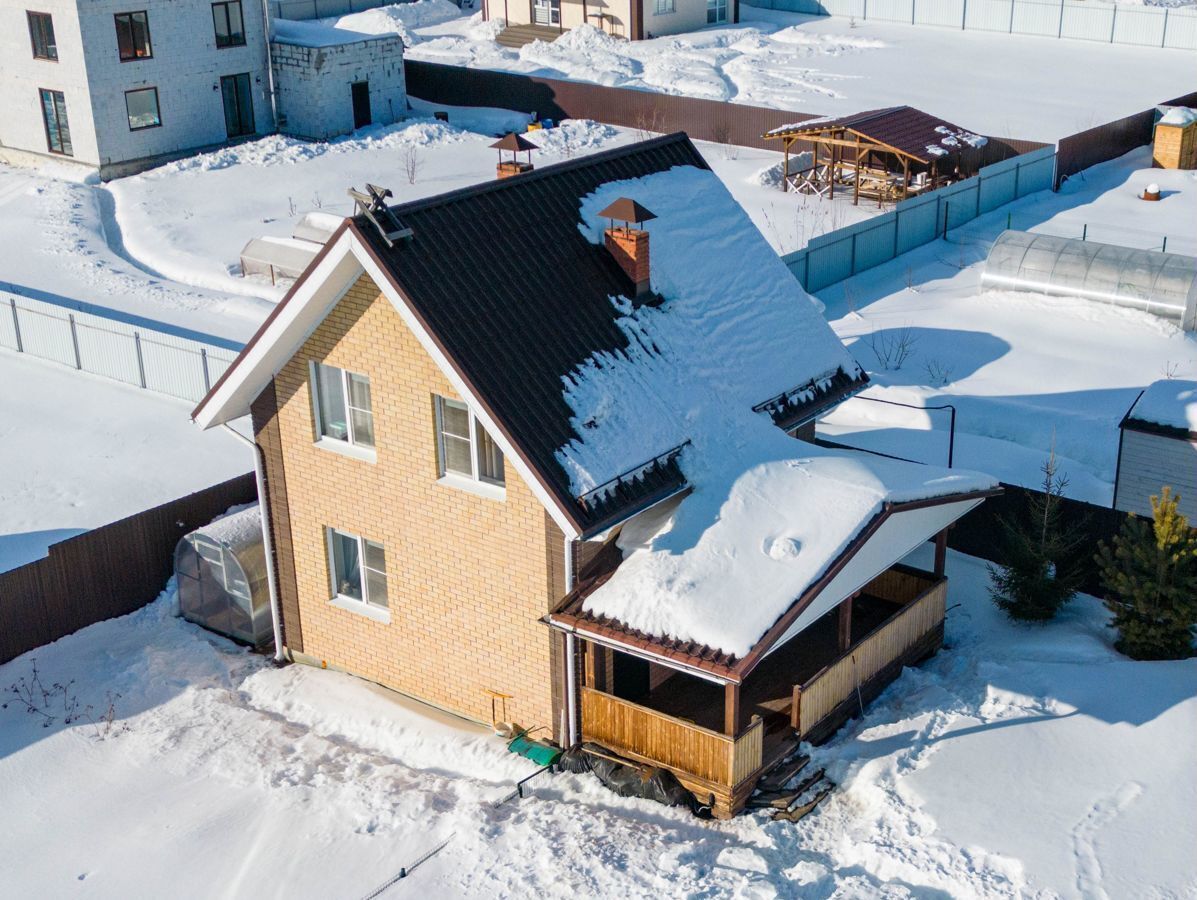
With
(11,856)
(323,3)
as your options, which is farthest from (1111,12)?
(11,856)

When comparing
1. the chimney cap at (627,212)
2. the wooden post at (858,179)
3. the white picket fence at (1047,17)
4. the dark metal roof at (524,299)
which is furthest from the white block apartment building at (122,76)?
the chimney cap at (627,212)

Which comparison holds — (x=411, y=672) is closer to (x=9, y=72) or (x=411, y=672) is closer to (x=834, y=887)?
(x=834, y=887)

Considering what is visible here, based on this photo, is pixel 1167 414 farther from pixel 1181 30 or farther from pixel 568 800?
pixel 1181 30

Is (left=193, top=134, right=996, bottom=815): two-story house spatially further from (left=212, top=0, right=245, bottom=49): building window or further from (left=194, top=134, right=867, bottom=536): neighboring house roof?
(left=212, top=0, right=245, bottom=49): building window

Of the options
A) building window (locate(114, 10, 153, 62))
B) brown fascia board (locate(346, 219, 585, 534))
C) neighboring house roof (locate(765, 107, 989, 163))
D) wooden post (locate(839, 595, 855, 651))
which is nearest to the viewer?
brown fascia board (locate(346, 219, 585, 534))

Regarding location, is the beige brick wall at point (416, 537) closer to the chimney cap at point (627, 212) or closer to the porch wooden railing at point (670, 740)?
the porch wooden railing at point (670, 740)

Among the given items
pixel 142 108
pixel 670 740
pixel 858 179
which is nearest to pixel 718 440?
pixel 670 740

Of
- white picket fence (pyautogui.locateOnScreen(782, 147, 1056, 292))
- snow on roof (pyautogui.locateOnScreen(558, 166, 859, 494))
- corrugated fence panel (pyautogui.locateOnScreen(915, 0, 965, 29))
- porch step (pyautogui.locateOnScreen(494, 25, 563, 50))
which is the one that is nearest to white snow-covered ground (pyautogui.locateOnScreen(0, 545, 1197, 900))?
snow on roof (pyautogui.locateOnScreen(558, 166, 859, 494))
